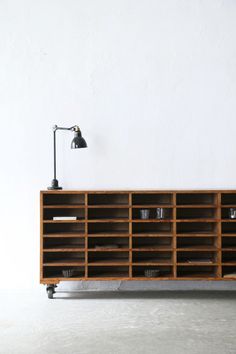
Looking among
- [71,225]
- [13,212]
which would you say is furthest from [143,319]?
[13,212]

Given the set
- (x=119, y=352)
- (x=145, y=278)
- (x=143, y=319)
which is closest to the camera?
(x=119, y=352)

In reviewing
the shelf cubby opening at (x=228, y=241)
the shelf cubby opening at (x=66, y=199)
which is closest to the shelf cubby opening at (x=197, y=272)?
the shelf cubby opening at (x=228, y=241)

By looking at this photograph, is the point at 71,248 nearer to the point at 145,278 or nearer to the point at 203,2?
the point at 145,278

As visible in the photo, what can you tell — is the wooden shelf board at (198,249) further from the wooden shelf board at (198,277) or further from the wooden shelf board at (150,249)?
the wooden shelf board at (198,277)

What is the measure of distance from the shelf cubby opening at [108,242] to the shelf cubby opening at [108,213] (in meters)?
0.21

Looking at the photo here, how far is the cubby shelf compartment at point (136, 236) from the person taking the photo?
15.7 ft

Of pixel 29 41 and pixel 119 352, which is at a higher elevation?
pixel 29 41

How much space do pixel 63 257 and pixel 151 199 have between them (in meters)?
1.05

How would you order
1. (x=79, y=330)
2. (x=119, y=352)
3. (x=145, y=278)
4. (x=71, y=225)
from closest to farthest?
1. (x=119, y=352)
2. (x=79, y=330)
3. (x=145, y=278)
4. (x=71, y=225)

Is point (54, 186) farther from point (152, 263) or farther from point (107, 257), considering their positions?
point (152, 263)

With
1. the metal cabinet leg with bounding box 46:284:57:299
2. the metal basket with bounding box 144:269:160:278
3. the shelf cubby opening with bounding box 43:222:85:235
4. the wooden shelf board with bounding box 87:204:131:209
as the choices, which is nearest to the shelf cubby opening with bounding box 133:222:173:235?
the wooden shelf board with bounding box 87:204:131:209

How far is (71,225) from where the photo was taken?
5117 millimetres

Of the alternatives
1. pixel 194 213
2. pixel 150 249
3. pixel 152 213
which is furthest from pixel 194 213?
pixel 150 249

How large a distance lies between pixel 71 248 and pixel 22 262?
734mm
